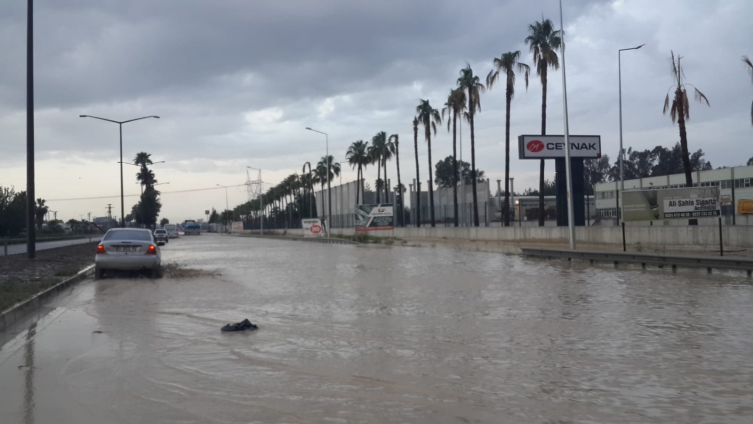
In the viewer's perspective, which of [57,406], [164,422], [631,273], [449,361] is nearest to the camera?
[164,422]

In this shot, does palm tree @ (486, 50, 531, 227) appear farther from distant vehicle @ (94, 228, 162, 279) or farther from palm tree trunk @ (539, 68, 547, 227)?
distant vehicle @ (94, 228, 162, 279)

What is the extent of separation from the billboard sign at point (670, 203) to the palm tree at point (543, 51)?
17.4 meters

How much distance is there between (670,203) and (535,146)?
646 inches

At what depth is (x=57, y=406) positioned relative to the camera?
254 inches

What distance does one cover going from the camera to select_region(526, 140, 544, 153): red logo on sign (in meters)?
45.8

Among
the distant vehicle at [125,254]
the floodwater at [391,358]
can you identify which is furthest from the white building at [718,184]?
the distant vehicle at [125,254]

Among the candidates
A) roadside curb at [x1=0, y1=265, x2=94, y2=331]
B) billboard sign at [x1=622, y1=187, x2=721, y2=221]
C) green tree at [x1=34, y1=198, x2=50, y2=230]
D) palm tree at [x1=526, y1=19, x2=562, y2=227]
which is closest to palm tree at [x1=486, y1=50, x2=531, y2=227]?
palm tree at [x1=526, y1=19, x2=562, y2=227]

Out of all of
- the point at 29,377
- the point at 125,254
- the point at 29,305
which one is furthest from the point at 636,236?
the point at 29,377

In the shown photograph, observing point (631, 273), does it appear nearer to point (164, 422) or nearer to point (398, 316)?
point (398, 316)

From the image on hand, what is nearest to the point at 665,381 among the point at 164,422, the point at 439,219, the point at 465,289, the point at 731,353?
the point at 731,353

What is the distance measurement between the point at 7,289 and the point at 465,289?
10691 mm

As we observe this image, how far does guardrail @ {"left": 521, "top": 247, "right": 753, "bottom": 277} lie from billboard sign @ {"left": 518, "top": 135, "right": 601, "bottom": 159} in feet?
53.2

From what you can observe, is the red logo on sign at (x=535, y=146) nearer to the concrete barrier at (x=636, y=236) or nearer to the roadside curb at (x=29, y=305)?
the concrete barrier at (x=636, y=236)

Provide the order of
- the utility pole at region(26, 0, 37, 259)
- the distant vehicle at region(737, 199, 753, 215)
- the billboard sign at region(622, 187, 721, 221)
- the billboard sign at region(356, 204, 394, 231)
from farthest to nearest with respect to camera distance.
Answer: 1. the billboard sign at region(356, 204, 394, 231)
2. the distant vehicle at region(737, 199, 753, 215)
3. the billboard sign at region(622, 187, 721, 221)
4. the utility pole at region(26, 0, 37, 259)
